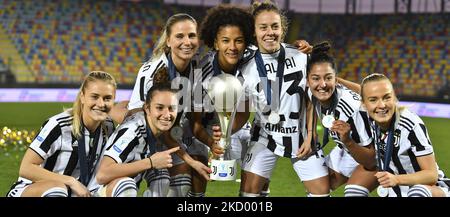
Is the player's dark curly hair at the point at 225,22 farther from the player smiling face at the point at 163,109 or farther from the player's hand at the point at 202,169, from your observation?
the player's hand at the point at 202,169

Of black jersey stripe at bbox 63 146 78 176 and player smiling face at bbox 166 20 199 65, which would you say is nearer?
black jersey stripe at bbox 63 146 78 176

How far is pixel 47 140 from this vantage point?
13.2 feet

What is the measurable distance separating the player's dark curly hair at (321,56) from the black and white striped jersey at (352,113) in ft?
0.76

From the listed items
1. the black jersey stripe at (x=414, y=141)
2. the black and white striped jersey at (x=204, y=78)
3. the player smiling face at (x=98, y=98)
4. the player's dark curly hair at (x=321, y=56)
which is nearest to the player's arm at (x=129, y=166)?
the player smiling face at (x=98, y=98)

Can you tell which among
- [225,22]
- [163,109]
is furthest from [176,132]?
[225,22]

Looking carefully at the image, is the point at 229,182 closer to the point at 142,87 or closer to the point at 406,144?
the point at 142,87

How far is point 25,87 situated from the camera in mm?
20297

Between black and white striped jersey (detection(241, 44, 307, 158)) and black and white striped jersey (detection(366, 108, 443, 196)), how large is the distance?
0.65 meters

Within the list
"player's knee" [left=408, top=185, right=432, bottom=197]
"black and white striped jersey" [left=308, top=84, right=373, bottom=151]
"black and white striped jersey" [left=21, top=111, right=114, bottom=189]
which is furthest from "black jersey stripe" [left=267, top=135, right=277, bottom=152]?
"black and white striped jersey" [left=21, top=111, right=114, bottom=189]

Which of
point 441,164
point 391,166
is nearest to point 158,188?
point 391,166

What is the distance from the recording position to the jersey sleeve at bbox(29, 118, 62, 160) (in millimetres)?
4023

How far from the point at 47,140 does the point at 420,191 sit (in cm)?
267

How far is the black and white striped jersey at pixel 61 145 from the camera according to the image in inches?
159

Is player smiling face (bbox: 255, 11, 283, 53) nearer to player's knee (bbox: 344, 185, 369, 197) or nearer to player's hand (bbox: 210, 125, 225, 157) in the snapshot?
player's hand (bbox: 210, 125, 225, 157)
